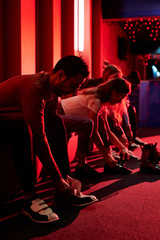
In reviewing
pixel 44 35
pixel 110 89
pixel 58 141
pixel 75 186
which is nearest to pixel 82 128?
pixel 110 89

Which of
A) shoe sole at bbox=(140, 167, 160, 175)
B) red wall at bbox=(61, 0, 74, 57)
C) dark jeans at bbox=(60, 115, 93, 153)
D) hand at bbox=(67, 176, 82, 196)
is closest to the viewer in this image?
hand at bbox=(67, 176, 82, 196)

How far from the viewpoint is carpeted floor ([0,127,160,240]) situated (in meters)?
1.23

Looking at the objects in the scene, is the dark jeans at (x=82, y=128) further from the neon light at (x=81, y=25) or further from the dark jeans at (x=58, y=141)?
the neon light at (x=81, y=25)

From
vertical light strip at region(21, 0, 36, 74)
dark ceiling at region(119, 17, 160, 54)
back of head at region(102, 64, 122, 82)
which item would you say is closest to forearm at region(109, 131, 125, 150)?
back of head at region(102, 64, 122, 82)

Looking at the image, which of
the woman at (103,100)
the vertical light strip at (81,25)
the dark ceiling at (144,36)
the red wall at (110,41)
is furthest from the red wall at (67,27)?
the dark ceiling at (144,36)

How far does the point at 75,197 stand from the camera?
1.56m

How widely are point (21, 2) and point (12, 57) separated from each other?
0.45 metres

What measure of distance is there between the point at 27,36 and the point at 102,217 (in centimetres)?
164

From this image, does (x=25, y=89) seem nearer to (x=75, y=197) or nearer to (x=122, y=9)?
(x=75, y=197)

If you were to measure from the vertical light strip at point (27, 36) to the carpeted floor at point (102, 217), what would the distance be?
3.34 ft

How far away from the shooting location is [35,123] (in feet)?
4.28

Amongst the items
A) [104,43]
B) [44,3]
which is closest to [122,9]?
[104,43]

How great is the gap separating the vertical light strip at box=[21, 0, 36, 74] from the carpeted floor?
102cm

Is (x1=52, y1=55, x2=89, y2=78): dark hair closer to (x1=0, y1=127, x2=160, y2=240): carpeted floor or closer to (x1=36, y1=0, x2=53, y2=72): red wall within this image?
(x1=0, y1=127, x2=160, y2=240): carpeted floor
